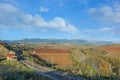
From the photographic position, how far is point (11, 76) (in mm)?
18000

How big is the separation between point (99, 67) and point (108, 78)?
7.48m

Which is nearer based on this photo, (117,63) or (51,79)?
(51,79)

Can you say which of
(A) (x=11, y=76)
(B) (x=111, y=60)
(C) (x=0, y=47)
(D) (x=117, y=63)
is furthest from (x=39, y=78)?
(C) (x=0, y=47)

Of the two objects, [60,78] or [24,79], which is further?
[60,78]

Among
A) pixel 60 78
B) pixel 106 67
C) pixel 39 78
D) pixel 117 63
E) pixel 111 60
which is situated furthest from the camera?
pixel 111 60

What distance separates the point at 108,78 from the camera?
20266 millimetres

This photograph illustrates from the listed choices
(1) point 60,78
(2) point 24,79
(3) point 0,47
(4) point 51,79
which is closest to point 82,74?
(1) point 60,78

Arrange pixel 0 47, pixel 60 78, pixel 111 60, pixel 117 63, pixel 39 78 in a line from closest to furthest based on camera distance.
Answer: pixel 39 78 < pixel 60 78 < pixel 117 63 < pixel 111 60 < pixel 0 47

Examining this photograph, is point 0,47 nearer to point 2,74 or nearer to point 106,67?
point 106,67

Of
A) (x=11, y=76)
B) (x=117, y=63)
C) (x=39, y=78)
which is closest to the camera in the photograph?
(x=11, y=76)

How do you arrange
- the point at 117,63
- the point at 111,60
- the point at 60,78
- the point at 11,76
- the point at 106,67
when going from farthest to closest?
1. the point at 111,60
2. the point at 117,63
3. the point at 106,67
4. the point at 60,78
5. the point at 11,76

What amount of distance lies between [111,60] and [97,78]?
11.9 meters

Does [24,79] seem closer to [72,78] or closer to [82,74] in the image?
[72,78]

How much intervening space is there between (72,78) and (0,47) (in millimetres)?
23597
